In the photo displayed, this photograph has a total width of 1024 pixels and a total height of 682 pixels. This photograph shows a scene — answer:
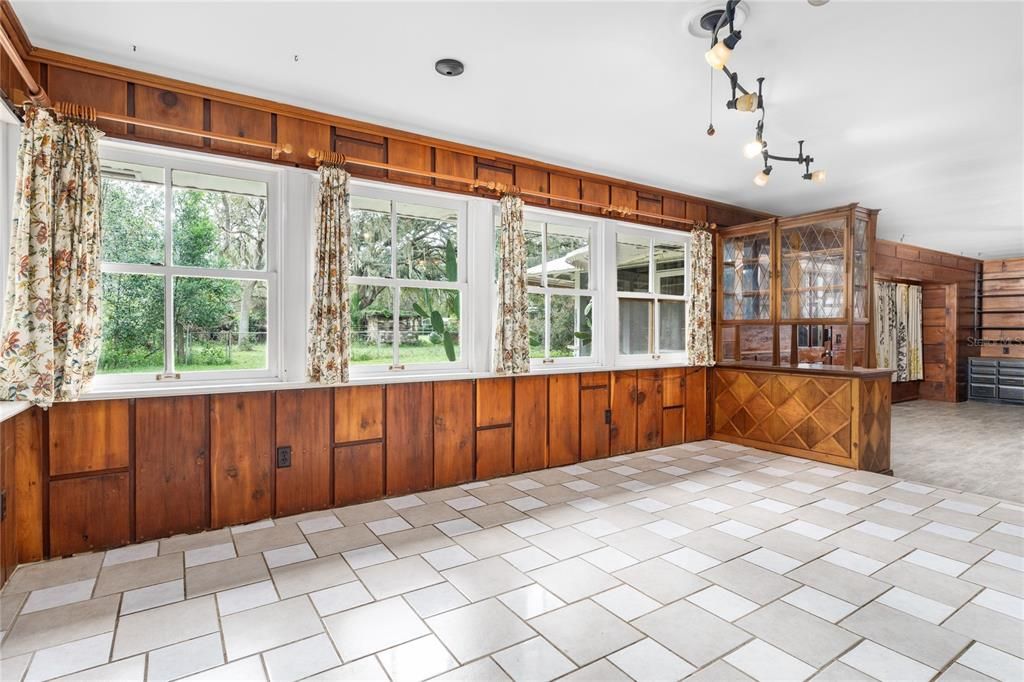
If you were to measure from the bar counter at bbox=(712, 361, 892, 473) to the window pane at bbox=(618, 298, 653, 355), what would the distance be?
974mm

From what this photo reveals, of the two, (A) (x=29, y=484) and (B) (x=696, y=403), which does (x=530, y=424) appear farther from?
(A) (x=29, y=484)

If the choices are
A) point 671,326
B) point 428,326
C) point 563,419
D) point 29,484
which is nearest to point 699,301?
point 671,326

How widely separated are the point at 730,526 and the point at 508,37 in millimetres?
2917

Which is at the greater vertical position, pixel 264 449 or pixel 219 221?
pixel 219 221

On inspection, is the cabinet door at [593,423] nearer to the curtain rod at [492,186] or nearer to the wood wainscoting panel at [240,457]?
the curtain rod at [492,186]

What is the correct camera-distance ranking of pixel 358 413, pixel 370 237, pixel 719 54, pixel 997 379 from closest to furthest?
1. pixel 719 54
2. pixel 358 413
3. pixel 370 237
4. pixel 997 379

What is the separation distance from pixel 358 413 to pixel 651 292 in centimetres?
307

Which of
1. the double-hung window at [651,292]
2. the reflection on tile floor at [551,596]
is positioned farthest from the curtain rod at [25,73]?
the double-hung window at [651,292]

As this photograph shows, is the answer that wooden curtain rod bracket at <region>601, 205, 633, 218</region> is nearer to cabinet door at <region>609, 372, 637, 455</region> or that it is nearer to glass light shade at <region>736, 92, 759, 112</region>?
cabinet door at <region>609, 372, 637, 455</region>

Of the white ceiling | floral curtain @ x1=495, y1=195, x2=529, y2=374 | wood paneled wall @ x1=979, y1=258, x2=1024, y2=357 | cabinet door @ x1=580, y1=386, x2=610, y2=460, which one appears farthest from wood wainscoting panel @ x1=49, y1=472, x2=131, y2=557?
wood paneled wall @ x1=979, y1=258, x2=1024, y2=357

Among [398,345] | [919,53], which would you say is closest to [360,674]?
[398,345]

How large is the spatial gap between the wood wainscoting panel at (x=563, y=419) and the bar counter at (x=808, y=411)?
1857 millimetres

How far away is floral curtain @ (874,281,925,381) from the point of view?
26.7 feet

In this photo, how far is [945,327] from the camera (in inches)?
349
